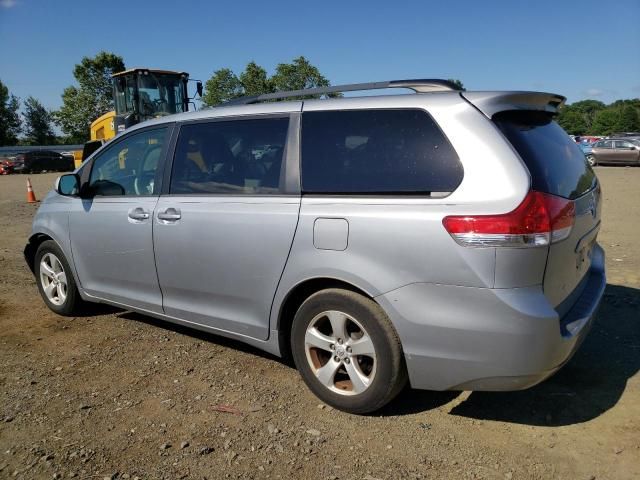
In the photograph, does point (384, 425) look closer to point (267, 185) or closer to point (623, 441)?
point (623, 441)

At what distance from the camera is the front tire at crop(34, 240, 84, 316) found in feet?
15.4

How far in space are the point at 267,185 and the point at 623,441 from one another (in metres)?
2.45

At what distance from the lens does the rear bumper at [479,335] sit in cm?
247

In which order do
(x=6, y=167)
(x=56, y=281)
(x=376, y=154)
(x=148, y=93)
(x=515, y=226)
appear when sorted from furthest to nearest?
(x=6, y=167) < (x=148, y=93) < (x=56, y=281) < (x=376, y=154) < (x=515, y=226)

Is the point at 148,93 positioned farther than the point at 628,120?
No

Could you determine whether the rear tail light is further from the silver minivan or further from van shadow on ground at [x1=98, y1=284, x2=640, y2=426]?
van shadow on ground at [x1=98, y1=284, x2=640, y2=426]

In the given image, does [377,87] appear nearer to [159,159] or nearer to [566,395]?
[159,159]

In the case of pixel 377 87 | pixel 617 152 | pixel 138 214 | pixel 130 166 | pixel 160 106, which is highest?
pixel 160 106

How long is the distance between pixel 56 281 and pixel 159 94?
1181 centimetres

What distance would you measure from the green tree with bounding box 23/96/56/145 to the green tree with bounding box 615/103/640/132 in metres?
70.3

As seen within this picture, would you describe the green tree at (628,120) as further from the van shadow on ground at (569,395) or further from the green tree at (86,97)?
the van shadow on ground at (569,395)

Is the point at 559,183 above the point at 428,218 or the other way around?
above

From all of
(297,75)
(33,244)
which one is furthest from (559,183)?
(297,75)

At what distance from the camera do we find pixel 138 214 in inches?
153
